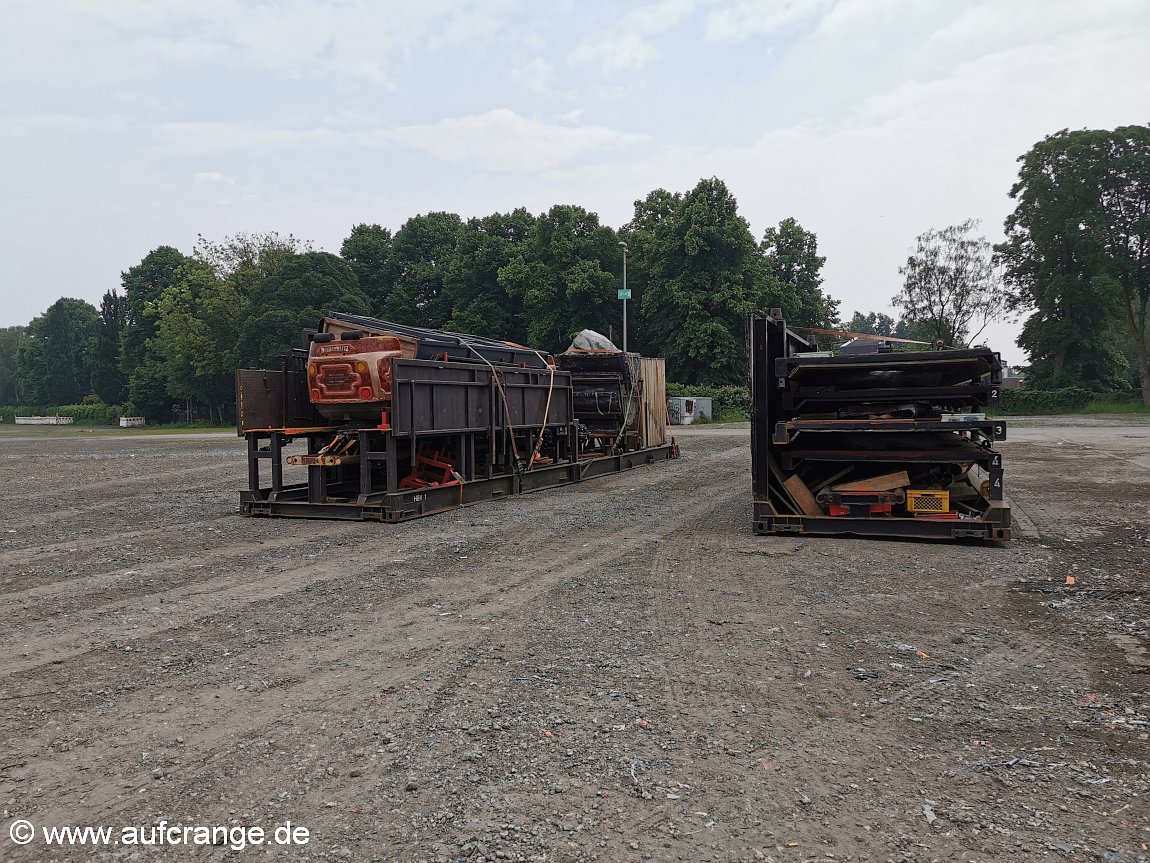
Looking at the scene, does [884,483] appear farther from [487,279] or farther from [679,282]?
[487,279]

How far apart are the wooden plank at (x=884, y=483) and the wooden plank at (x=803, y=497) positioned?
1.02ft

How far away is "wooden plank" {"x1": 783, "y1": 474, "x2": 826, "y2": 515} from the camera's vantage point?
29.9 ft

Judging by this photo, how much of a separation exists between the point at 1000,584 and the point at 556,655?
4.21 metres

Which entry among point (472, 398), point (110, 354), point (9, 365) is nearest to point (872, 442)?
point (472, 398)

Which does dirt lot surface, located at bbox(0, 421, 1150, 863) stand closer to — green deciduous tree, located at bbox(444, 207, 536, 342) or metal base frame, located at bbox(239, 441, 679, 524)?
metal base frame, located at bbox(239, 441, 679, 524)

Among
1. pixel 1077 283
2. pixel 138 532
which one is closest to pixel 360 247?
pixel 1077 283

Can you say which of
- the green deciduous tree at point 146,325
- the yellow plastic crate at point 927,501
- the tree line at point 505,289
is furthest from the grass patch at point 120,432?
the yellow plastic crate at point 927,501

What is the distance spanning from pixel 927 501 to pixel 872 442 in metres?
0.96

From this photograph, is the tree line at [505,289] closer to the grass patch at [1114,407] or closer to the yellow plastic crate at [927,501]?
the grass patch at [1114,407]

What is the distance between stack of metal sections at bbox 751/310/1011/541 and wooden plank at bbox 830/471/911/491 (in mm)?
14

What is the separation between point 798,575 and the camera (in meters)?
7.02

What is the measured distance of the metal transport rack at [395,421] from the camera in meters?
10.5

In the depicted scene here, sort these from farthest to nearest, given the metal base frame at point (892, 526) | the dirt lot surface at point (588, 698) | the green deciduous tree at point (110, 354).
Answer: the green deciduous tree at point (110, 354), the metal base frame at point (892, 526), the dirt lot surface at point (588, 698)

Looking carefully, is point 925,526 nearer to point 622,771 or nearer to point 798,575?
point 798,575
